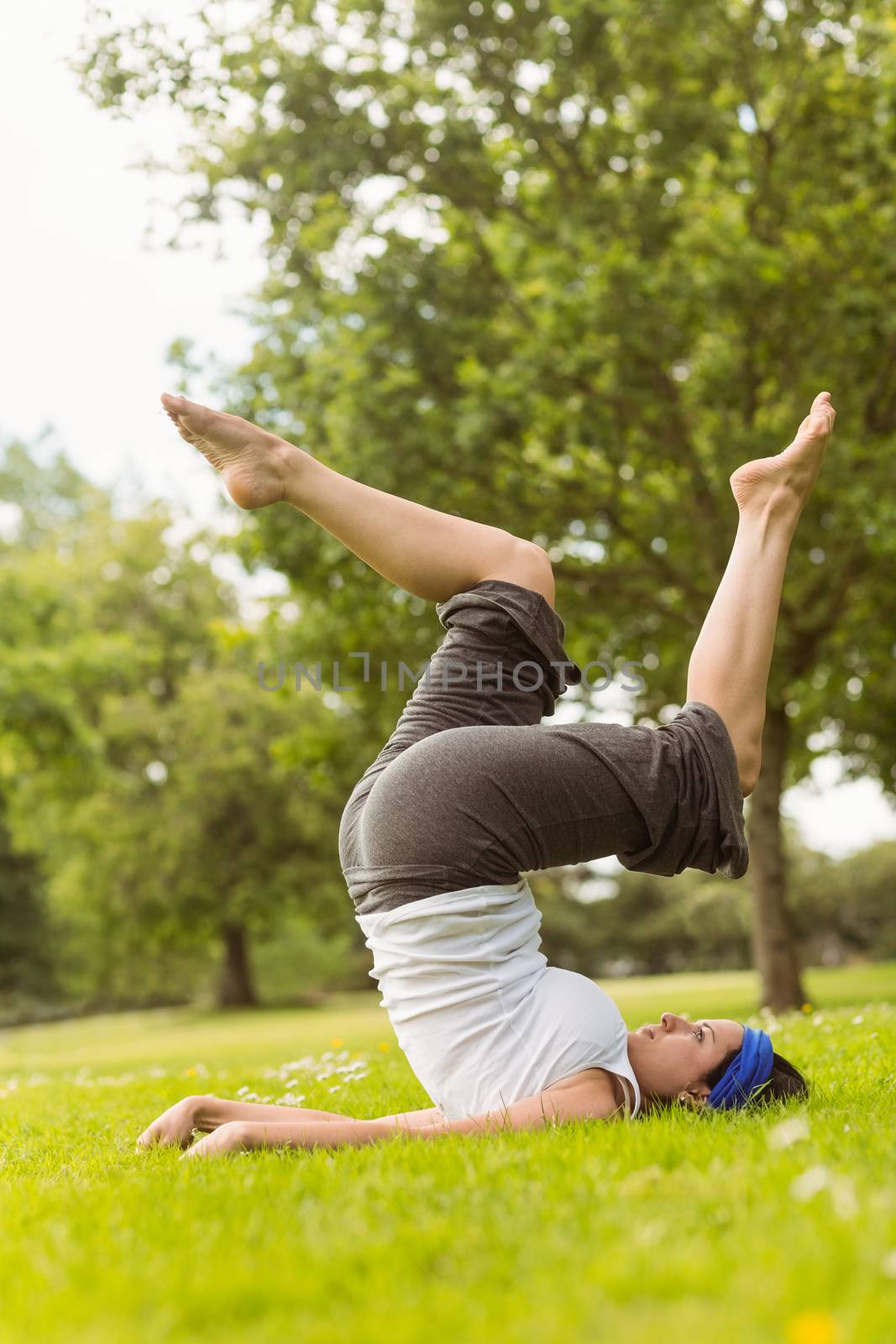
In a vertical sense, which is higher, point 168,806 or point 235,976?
point 168,806

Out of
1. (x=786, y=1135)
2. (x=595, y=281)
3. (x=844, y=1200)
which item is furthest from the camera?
(x=595, y=281)

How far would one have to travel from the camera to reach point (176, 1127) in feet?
12.3

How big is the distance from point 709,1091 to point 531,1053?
27.5 inches

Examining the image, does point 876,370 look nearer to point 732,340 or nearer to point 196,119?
point 732,340

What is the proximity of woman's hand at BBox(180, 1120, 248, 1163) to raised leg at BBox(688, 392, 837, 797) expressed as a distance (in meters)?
1.83

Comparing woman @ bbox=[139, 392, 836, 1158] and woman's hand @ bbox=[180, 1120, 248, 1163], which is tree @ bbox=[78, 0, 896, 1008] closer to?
woman @ bbox=[139, 392, 836, 1158]

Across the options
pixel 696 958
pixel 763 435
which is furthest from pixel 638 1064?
pixel 696 958

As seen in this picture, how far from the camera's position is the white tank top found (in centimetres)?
346

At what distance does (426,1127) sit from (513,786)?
1073 millimetres

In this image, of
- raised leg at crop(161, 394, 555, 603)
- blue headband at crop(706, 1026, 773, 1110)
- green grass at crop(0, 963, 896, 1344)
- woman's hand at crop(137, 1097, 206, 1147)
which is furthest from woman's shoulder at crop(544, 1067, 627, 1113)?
raised leg at crop(161, 394, 555, 603)

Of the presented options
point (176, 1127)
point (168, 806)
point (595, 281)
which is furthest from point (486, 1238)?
point (168, 806)

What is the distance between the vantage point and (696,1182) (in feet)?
7.70

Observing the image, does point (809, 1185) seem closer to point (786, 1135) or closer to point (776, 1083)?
point (786, 1135)

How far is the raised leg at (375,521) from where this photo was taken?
377 cm
